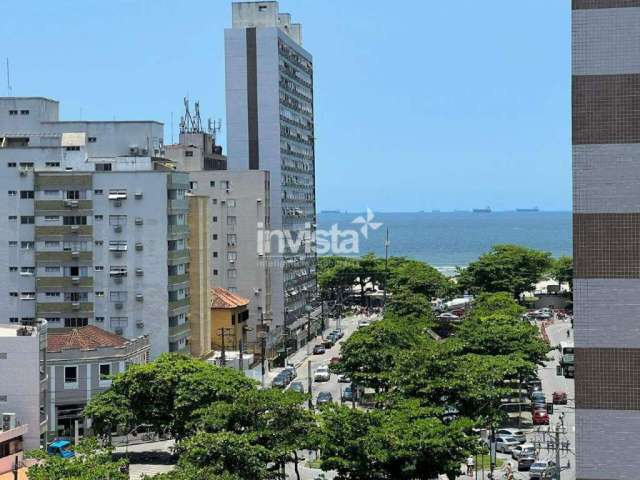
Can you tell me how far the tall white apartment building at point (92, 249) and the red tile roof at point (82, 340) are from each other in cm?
546

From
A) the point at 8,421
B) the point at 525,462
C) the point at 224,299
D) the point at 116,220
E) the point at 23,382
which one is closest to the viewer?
the point at 525,462

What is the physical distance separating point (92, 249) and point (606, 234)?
178ft

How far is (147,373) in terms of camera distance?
5881cm

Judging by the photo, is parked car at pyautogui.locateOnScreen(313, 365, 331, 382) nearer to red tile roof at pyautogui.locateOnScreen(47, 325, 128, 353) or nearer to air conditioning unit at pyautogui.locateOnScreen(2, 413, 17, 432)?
red tile roof at pyautogui.locateOnScreen(47, 325, 128, 353)

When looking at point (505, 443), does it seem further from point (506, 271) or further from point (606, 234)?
point (506, 271)

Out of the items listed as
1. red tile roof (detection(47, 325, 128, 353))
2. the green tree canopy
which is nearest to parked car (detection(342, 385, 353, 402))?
red tile roof (detection(47, 325, 128, 353))

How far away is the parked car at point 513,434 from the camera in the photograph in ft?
201

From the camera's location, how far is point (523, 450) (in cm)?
5712

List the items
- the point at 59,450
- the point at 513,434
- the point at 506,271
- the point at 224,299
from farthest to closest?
the point at 506,271, the point at 224,299, the point at 513,434, the point at 59,450

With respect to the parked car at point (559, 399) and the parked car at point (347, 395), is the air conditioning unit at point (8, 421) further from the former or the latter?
the parked car at point (559, 399)

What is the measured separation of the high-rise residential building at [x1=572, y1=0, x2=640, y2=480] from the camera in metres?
24.7

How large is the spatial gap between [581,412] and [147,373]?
36792 mm

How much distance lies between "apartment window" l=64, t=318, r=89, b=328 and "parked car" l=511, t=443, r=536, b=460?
29127mm

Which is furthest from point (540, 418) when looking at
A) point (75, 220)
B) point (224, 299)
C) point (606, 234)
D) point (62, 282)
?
point (606, 234)
